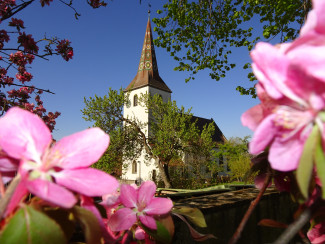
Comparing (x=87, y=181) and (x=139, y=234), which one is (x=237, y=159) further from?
(x=87, y=181)

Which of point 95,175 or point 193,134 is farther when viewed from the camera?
point 193,134

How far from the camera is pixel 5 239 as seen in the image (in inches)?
9.5

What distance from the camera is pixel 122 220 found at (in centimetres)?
53

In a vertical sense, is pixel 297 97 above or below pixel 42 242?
above

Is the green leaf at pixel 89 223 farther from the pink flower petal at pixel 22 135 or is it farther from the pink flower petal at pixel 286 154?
the pink flower petal at pixel 286 154

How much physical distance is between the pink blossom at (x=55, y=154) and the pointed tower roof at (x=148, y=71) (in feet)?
106

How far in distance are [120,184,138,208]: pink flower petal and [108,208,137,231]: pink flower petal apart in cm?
2

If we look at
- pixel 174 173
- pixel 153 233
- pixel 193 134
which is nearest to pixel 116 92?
pixel 193 134

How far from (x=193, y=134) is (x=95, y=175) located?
19.9 metres

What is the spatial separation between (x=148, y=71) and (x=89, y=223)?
Answer: 34657 mm

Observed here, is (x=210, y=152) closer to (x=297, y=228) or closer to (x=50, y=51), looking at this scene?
(x=50, y=51)

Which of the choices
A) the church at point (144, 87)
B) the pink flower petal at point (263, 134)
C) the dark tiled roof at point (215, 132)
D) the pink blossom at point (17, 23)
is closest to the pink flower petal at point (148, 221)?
the pink flower petal at point (263, 134)

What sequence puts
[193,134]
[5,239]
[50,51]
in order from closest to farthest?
1. [5,239]
2. [50,51]
3. [193,134]

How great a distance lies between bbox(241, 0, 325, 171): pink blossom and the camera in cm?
26
